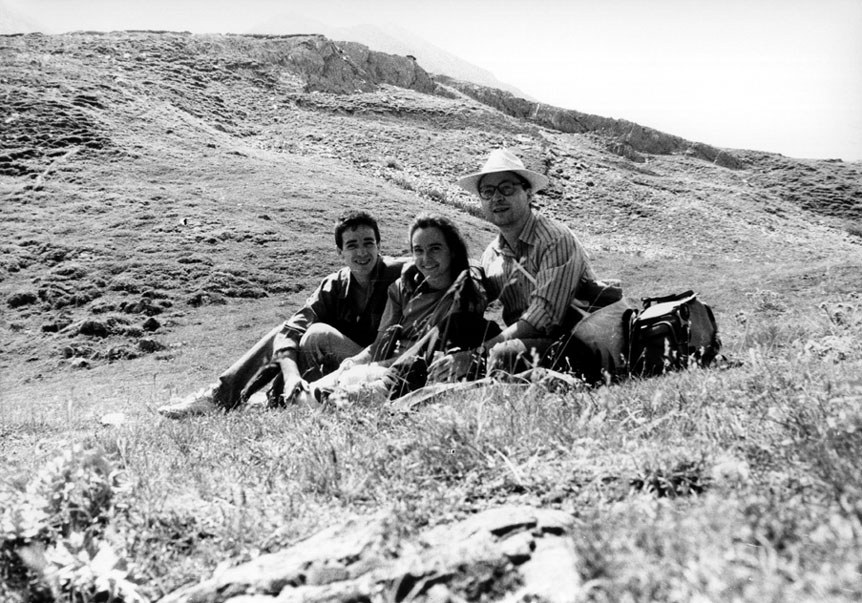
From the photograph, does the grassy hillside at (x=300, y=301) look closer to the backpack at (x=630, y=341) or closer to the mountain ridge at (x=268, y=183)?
the mountain ridge at (x=268, y=183)

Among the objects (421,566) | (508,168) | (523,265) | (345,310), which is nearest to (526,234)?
(523,265)

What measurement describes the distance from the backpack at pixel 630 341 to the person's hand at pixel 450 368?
24.5 inches

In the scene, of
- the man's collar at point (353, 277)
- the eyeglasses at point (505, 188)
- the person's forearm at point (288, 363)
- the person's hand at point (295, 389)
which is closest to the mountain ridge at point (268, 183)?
the eyeglasses at point (505, 188)

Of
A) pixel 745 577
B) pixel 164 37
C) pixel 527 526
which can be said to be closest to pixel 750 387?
pixel 527 526

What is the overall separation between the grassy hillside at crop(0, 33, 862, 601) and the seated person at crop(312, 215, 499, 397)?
0.94 m

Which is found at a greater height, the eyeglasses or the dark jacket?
the eyeglasses

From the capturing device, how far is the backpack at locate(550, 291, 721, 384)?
485 centimetres

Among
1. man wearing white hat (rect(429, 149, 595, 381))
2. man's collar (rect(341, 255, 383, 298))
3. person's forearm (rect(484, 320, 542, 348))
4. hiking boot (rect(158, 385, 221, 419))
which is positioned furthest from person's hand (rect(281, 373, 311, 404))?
person's forearm (rect(484, 320, 542, 348))

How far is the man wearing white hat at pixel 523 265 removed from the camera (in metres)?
5.11

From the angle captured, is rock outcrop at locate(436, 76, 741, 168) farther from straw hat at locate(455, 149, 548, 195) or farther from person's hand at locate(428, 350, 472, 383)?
person's hand at locate(428, 350, 472, 383)

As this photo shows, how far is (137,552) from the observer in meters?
2.50

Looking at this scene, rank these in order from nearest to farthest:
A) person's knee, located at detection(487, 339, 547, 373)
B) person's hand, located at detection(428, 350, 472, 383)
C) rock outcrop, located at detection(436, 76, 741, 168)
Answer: person's hand, located at detection(428, 350, 472, 383) → person's knee, located at detection(487, 339, 547, 373) → rock outcrop, located at detection(436, 76, 741, 168)

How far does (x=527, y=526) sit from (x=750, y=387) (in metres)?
1.45

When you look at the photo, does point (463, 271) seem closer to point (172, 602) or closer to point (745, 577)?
point (172, 602)
